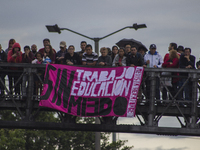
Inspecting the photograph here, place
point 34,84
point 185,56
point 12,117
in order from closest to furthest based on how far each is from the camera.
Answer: point 185,56 < point 34,84 < point 12,117

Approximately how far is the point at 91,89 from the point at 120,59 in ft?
4.66

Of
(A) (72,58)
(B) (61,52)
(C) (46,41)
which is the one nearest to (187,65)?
(A) (72,58)

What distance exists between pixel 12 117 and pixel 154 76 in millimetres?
31112

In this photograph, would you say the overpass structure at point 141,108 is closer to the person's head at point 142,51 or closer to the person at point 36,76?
the person at point 36,76

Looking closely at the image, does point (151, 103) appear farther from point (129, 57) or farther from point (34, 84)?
point (34, 84)

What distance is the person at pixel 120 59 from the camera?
47.9 ft

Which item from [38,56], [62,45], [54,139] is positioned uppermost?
[62,45]

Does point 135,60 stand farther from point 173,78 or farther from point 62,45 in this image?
point 62,45

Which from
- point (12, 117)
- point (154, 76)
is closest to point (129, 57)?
point (154, 76)

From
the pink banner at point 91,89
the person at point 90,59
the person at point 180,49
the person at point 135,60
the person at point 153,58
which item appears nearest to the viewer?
the pink banner at point 91,89

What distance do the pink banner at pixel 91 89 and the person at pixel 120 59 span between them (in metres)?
0.37

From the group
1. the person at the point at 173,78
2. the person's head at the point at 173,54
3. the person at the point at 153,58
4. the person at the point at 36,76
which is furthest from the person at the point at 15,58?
the person's head at the point at 173,54

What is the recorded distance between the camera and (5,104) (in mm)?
14750

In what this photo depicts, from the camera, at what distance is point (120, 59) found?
1481 centimetres
